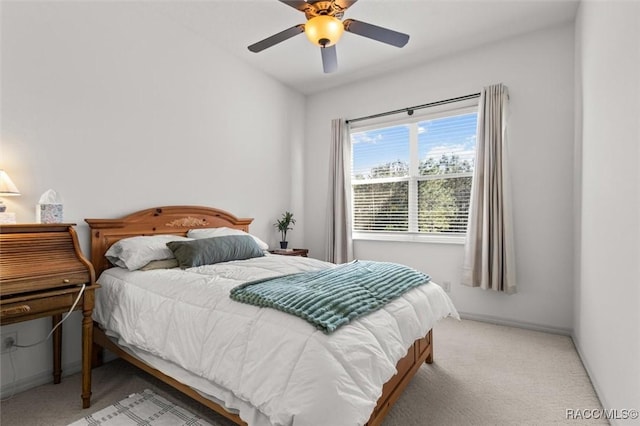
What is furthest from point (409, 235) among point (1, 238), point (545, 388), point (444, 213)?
point (1, 238)

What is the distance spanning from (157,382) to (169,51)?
278cm

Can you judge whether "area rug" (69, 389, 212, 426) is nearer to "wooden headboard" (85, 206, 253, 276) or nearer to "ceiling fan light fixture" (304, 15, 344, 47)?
"wooden headboard" (85, 206, 253, 276)

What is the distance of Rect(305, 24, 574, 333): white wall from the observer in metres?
3.02

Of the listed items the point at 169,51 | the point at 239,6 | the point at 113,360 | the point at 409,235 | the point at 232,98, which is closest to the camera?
the point at 113,360

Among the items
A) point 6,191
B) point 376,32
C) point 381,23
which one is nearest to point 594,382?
point 376,32

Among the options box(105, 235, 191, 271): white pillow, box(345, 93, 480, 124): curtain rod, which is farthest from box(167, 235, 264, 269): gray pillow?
box(345, 93, 480, 124): curtain rod

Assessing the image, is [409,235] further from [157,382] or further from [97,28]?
[97,28]

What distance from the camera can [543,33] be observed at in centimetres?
311

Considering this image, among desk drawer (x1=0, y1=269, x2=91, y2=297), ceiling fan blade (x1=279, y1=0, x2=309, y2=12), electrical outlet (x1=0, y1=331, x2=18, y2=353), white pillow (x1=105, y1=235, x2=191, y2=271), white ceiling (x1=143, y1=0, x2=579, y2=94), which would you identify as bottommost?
electrical outlet (x1=0, y1=331, x2=18, y2=353)

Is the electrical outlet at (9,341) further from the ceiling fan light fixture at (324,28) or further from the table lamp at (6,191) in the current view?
the ceiling fan light fixture at (324,28)

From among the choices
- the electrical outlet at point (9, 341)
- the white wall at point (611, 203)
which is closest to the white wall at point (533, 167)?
the white wall at point (611, 203)

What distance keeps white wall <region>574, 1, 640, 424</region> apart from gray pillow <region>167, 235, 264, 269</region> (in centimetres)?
246

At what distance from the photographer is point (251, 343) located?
139 cm

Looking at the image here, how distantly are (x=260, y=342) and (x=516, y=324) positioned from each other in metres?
2.94
